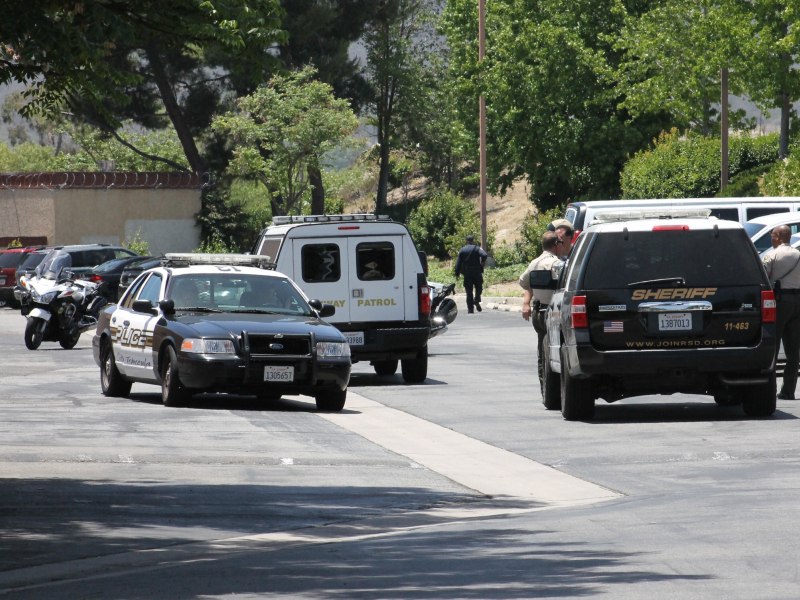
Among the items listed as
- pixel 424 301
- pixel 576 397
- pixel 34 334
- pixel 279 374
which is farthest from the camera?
pixel 34 334

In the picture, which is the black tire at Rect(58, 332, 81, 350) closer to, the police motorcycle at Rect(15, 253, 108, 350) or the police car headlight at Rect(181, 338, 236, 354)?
the police motorcycle at Rect(15, 253, 108, 350)

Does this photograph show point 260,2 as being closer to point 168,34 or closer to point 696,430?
point 168,34

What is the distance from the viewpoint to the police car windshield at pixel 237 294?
1566cm

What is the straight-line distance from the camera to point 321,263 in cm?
1870

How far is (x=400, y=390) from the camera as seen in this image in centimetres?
1770

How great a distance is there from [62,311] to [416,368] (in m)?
9.78

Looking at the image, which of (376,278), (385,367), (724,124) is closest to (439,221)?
(724,124)

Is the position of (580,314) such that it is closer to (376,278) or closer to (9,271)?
(376,278)

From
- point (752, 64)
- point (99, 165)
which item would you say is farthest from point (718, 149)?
point (99, 165)

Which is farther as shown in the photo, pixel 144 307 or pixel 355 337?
pixel 355 337

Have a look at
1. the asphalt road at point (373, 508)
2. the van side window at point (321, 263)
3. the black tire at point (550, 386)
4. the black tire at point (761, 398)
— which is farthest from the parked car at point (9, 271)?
the black tire at point (761, 398)

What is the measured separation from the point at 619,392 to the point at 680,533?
18.7ft

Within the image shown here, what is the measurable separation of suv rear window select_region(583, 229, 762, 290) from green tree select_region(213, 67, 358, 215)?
4742 cm

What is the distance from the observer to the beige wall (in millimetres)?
54406
